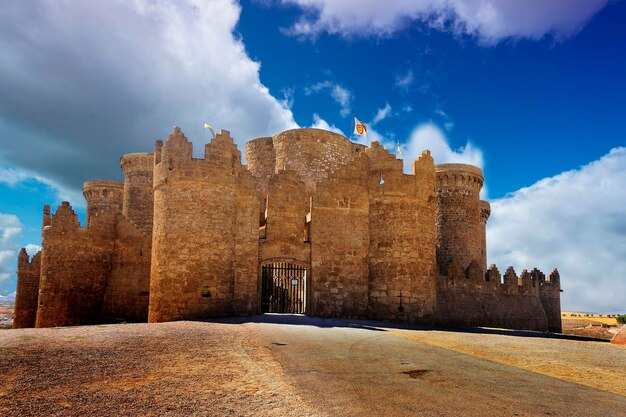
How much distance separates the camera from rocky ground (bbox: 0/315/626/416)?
620 centimetres

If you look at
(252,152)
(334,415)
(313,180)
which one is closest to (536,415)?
(334,415)

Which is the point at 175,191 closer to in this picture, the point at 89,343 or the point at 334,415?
the point at 89,343

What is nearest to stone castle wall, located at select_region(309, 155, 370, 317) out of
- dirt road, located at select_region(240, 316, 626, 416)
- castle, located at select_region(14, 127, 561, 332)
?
castle, located at select_region(14, 127, 561, 332)

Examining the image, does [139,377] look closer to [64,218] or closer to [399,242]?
[399,242]

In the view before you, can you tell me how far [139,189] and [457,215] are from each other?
2010cm

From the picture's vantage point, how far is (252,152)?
2642 centimetres

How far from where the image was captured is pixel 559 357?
10844mm

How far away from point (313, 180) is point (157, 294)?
9.71 meters

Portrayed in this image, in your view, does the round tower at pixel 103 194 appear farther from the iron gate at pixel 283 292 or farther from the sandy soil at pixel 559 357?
the sandy soil at pixel 559 357

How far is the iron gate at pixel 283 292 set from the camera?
2322 cm

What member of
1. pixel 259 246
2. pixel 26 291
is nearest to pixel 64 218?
pixel 26 291

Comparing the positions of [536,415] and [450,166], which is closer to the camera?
[536,415]

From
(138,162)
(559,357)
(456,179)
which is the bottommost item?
(559,357)

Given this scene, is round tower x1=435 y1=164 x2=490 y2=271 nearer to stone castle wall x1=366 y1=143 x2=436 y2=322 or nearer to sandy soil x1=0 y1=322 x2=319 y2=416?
stone castle wall x1=366 y1=143 x2=436 y2=322
